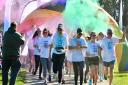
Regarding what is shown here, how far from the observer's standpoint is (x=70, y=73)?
2147 cm

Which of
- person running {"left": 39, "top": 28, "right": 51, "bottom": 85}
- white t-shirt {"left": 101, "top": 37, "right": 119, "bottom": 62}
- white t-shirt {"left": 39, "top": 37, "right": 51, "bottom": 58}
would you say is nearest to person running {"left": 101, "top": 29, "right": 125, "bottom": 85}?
white t-shirt {"left": 101, "top": 37, "right": 119, "bottom": 62}

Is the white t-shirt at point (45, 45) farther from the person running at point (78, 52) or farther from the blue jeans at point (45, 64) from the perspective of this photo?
the person running at point (78, 52)

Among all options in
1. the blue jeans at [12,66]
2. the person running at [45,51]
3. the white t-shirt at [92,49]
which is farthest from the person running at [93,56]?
the blue jeans at [12,66]

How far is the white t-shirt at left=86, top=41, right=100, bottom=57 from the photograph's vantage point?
54.1 feet

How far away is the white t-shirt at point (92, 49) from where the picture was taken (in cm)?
1650

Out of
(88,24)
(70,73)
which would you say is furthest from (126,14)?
(70,73)

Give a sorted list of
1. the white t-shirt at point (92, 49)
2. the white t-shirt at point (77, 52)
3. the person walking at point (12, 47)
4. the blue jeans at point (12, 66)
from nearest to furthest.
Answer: the person walking at point (12, 47) < the blue jeans at point (12, 66) < the white t-shirt at point (77, 52) < the white t-shirt at point (92, 49)

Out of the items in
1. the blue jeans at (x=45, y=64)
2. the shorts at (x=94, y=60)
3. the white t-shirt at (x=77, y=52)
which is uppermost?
the white t-shirt at (x=77, y=52)

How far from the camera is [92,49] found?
16.6 metres

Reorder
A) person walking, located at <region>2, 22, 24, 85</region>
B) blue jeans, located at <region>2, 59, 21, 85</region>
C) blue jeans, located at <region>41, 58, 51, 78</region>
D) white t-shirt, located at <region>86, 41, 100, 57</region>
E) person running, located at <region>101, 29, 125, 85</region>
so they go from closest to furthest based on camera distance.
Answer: person walking, located at <region>2, 22, 24, 85</region> < blue jeans, located at <region>2, 59, 21, 85</region> < white t-shirt, located at <region>86, 41, 100, 57</region> < person running, located at <region>101, 29, 125, 85</region> < blue jeans, located at <region>41, 58, 51, 78</region>

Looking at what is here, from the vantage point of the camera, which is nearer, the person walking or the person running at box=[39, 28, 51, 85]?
the person walking

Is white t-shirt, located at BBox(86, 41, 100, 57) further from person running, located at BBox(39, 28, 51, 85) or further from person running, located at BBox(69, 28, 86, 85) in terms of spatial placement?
person running, located at BBox(39, 28, 51, 85)

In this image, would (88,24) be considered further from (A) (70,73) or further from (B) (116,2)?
(B) (116,2)

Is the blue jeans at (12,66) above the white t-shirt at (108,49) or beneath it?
beneath
